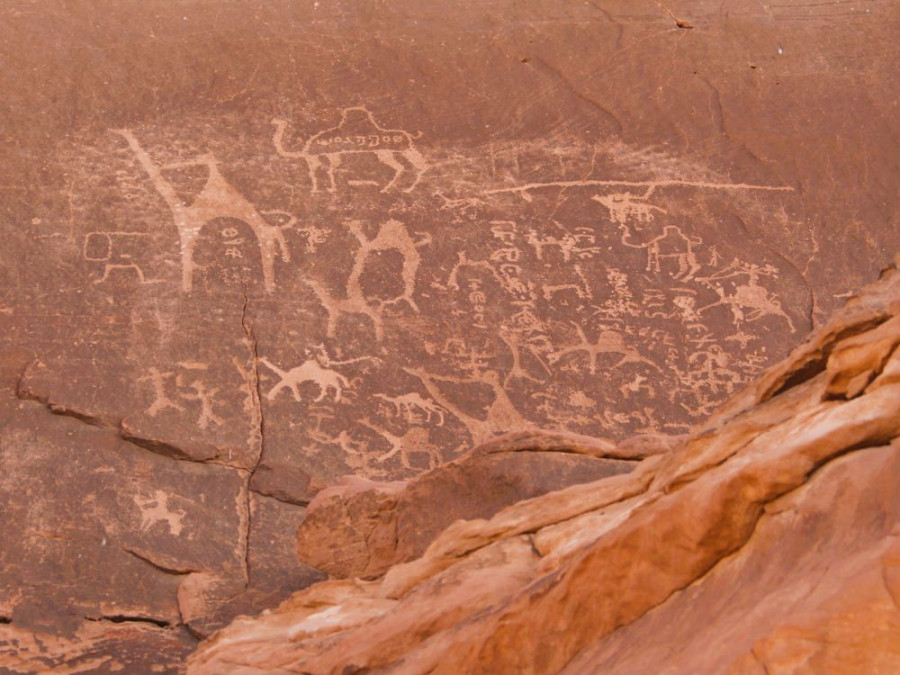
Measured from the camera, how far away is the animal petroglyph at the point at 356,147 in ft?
22.1

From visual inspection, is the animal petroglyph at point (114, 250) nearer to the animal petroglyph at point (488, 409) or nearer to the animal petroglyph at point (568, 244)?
the animal petroglyph at point (488, 409)

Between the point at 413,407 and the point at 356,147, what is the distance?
1601mm

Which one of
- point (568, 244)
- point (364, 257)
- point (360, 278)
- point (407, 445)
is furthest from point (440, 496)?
point (568, 244)

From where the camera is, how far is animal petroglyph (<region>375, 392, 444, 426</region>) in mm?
5758

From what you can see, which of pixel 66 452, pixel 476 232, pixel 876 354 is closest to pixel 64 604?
pixel 66 452

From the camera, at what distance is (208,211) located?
252 inches

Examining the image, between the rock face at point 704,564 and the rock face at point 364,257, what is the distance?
27.5 inches

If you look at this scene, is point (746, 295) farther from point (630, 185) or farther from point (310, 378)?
point (310, 378)

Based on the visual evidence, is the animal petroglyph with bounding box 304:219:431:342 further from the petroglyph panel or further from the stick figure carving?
the stick figure carving

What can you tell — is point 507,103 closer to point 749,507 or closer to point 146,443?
→ point 146,443

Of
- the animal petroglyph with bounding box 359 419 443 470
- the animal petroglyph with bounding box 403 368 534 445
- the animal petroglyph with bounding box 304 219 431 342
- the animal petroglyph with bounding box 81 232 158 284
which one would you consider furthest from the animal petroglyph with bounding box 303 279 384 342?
the animal petroglyph with bounding box 81 232 158 284

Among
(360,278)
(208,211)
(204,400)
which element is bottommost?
(204,400)

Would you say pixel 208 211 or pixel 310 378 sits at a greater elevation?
pixel 208 211

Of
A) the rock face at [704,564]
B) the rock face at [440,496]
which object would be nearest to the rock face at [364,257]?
the rock face at [440,496]
